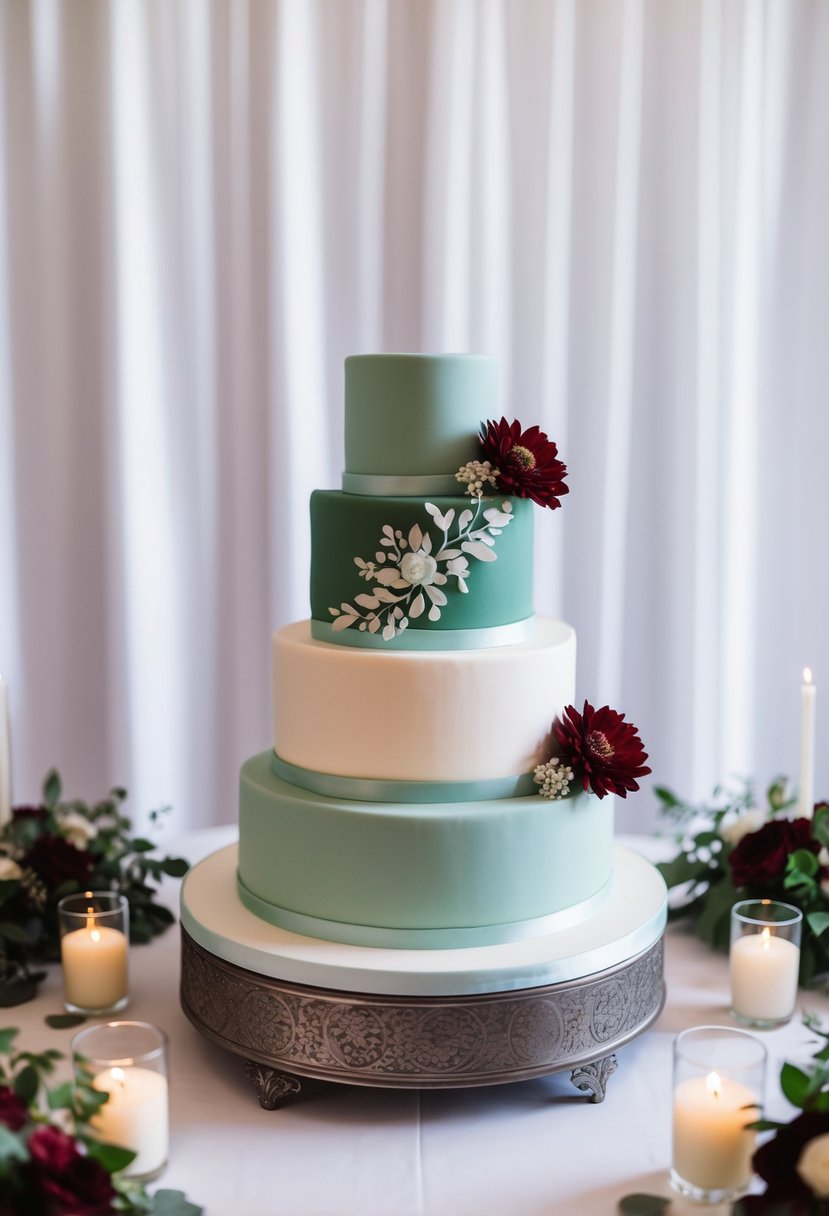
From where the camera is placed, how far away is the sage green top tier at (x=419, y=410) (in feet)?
6.32

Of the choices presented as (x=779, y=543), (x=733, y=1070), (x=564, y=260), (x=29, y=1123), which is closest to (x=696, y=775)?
(x=779, y=543)

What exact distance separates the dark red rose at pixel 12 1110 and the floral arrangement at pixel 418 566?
80 cm

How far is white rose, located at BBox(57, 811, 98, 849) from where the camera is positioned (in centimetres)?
247

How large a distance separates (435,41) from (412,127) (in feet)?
0.73

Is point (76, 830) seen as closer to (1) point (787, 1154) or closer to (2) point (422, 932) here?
(2) point (422, 932)

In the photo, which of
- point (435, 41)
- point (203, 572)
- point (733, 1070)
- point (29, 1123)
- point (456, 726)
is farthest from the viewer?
point (203, 572)

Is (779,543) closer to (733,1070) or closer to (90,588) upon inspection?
(90,588)

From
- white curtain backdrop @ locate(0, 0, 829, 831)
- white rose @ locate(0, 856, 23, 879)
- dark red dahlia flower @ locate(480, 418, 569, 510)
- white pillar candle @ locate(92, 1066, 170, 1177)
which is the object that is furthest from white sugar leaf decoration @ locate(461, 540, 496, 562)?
white curtain backdrop @ locate(0, 0, 829, 831)

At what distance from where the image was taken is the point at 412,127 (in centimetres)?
346

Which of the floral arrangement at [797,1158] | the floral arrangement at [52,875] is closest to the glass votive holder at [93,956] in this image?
the floral arrangement at [52,875]

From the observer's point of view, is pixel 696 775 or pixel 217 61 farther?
pixel 696 775

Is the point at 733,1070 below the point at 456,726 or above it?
below

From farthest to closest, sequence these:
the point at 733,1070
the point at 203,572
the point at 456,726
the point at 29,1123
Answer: the point at 203,572, the point at 456,726, the point at 733,1070, the point at 29,1123

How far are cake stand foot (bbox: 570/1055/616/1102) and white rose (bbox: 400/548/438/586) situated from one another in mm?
737
